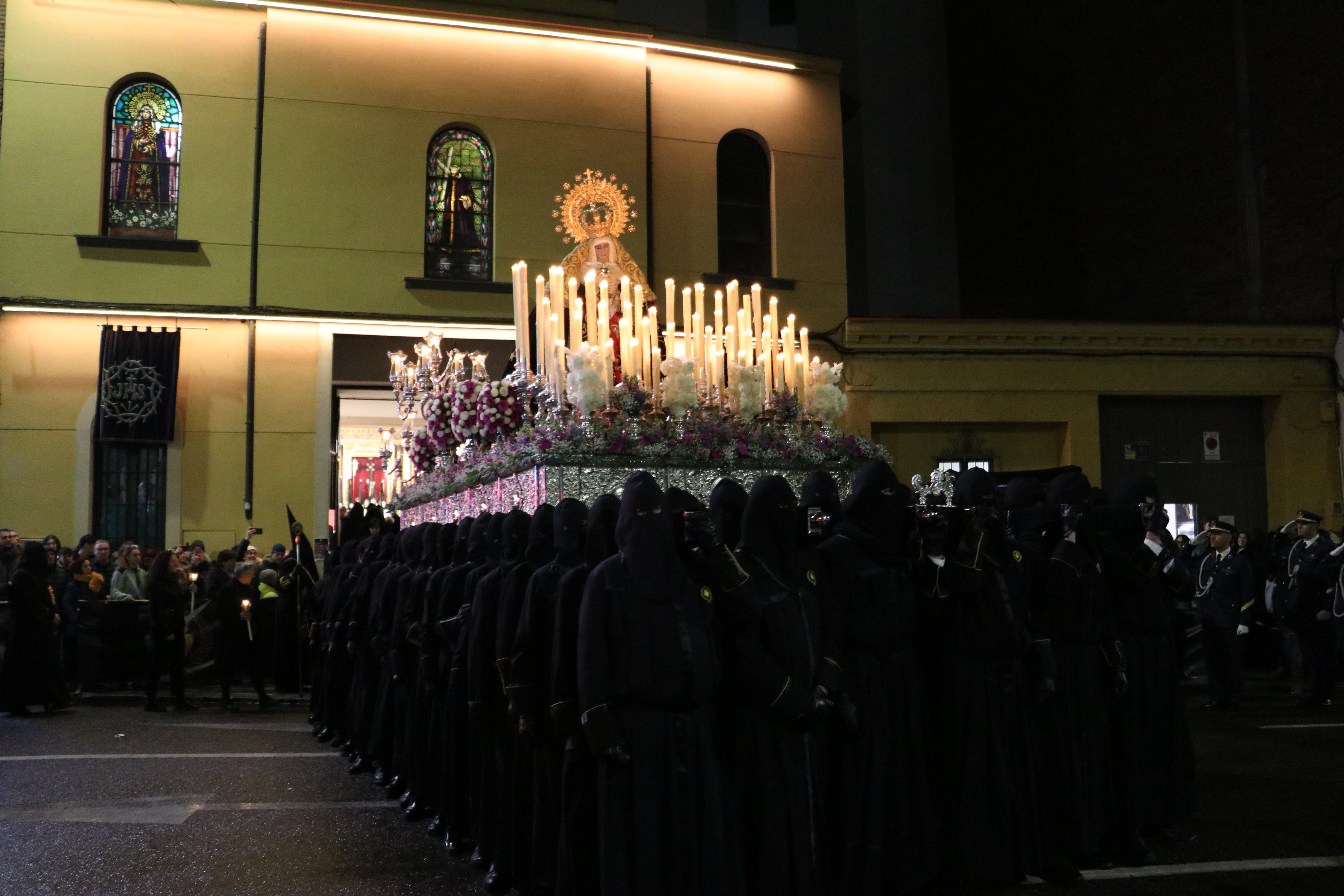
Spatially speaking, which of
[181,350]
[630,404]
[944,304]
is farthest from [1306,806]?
[944,304]

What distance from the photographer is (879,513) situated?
20.5ft

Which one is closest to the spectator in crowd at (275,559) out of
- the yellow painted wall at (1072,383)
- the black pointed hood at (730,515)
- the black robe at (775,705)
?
the yellow painted wall at (1072,383)

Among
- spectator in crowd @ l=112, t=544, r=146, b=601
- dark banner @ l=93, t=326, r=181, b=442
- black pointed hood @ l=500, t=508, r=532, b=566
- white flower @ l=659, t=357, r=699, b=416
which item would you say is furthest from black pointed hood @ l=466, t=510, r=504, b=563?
dark banner @ l=93, t=326, r=181, b=442

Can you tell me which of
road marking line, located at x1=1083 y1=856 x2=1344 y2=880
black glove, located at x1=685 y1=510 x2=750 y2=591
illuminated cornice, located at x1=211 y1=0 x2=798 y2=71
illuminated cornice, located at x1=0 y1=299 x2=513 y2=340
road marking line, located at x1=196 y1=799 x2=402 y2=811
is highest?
illuminated cornice, located at x1=211 y1=0 x2=798 y2=71

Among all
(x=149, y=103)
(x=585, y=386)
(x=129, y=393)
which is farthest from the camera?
(x=149, y=103)

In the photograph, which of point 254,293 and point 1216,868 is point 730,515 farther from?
point 254,293

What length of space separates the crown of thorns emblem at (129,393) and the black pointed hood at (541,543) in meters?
13.1

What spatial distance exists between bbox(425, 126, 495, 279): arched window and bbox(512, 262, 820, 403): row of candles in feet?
27.8

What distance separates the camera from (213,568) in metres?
15.3

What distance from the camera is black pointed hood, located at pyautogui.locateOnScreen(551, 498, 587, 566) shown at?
20.2 feet

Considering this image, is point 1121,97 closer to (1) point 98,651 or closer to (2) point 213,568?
(2) point 213,568

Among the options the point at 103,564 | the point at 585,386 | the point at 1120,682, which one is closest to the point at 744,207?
the point at 103,564

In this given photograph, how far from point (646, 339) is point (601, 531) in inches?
197

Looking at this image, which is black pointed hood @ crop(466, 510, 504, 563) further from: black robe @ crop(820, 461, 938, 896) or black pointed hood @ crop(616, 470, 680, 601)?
black pointed hood @ crop(616, 470, 680, 601)
